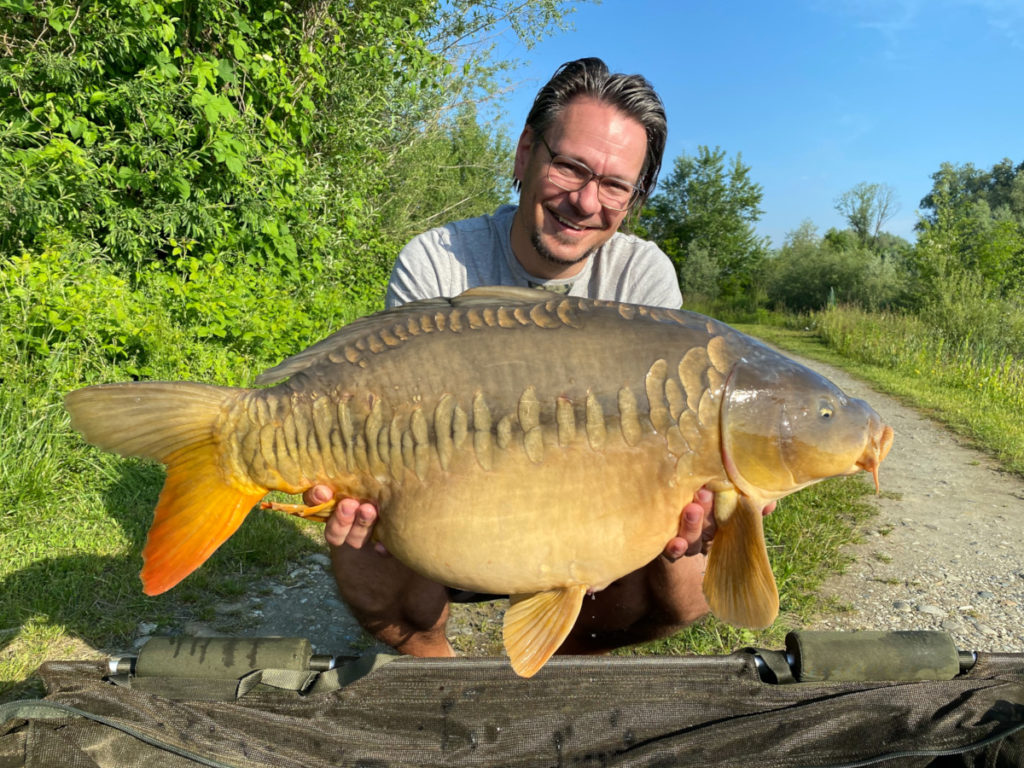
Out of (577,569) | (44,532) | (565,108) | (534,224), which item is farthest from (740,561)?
(44,532)

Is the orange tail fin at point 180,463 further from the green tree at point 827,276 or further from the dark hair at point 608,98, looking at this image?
the green tree at point 827,276

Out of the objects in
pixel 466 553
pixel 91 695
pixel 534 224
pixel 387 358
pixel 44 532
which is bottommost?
pixel 44 532

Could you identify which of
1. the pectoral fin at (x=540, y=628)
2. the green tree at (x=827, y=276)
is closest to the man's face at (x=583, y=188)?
the pectoral fin at (x=540, y=628)

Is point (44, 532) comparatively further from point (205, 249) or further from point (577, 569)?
point (205, 249)

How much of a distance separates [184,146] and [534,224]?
2.76m

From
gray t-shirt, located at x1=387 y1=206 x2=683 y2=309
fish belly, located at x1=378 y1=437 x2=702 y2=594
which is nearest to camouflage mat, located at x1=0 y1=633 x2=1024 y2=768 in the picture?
fish belly, located at x1=378 y1=437 x2=702 y2=594

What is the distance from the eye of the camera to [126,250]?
138 inches

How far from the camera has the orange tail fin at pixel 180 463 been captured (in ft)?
3.60

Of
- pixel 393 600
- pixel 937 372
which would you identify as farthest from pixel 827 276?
pixel 393 600

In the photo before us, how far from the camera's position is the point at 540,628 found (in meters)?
1.12

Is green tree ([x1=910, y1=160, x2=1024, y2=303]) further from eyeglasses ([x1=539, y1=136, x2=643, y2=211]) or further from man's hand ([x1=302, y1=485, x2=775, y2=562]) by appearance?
man's hand ([x1=302, y1=485, x2=775, y2=562])

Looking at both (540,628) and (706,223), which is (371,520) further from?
(706,223)

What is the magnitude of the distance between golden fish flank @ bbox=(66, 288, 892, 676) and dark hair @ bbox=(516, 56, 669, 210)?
84 cm

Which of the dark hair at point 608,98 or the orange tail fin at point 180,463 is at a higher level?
the dark hair at point 608,98
